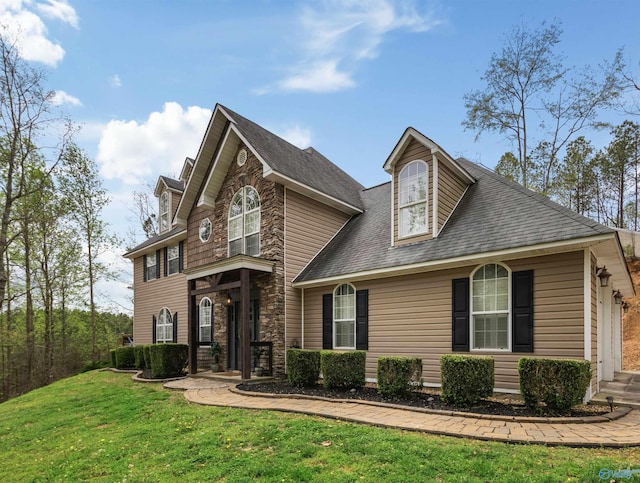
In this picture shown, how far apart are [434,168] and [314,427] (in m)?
6.41

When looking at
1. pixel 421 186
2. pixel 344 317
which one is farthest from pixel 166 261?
pixel 421 186

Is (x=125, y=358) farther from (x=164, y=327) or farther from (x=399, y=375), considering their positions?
(x=399, y=375)

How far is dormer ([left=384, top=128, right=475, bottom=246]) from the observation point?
9273 millimetres

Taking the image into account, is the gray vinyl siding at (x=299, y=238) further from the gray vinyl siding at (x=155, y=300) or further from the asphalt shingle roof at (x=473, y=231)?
the gray vinyl siding at (x=155, y=300)

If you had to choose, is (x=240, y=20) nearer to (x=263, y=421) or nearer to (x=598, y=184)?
(x=263, y=421)

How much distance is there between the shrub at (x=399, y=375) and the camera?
7160 mm

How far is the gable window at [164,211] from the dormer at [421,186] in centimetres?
1199

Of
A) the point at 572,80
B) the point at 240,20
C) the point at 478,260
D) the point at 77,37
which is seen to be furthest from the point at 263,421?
the point at 572,80

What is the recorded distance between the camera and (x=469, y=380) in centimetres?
636

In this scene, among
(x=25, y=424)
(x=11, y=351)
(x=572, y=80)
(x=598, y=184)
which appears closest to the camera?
(x=25, y=424)

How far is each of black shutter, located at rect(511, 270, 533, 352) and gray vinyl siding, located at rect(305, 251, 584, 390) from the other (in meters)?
0.09

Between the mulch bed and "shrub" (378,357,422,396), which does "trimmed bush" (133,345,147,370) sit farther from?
"shrub" (378,357,422,396)

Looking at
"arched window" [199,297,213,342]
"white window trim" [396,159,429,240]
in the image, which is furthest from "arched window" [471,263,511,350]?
"arched window" [199,297,213,342]

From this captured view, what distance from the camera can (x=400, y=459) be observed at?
4.00 metres
